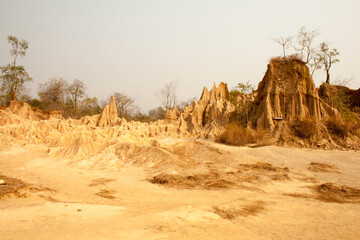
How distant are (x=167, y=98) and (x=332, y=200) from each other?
34136 mm

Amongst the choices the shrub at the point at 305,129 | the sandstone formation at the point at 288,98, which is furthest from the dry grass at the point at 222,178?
the sandstone formation at the point at 288,98

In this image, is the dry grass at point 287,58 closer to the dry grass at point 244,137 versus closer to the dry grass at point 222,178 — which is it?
the dry grass at point 244,137

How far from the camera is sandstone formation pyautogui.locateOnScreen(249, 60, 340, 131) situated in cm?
1366

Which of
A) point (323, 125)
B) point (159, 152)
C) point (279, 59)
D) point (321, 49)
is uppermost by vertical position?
point (321, 49)

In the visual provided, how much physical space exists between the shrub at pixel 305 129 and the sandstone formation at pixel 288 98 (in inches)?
29.5

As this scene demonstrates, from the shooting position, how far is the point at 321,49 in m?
25.6

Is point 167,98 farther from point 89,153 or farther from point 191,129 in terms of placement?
point 89,153

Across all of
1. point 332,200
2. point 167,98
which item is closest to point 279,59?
point 332,200

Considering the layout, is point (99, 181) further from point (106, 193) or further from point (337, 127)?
point (337, 127)

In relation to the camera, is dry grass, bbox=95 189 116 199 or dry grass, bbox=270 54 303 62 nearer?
dry grass, bbox=95 189 116 199

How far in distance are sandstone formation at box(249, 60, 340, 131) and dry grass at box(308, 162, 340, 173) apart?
5225mm

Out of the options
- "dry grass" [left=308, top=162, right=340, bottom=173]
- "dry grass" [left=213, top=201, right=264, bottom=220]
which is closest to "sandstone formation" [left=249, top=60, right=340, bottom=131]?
"dry grass" [left=308, top=162, right=340, bottom=173]

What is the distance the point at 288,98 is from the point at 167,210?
498 inches

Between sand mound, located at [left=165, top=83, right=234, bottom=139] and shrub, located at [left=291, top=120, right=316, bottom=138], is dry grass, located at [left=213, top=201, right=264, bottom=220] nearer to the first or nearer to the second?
shrub, located at [left=291, top=120, right=316, bottom=138]
